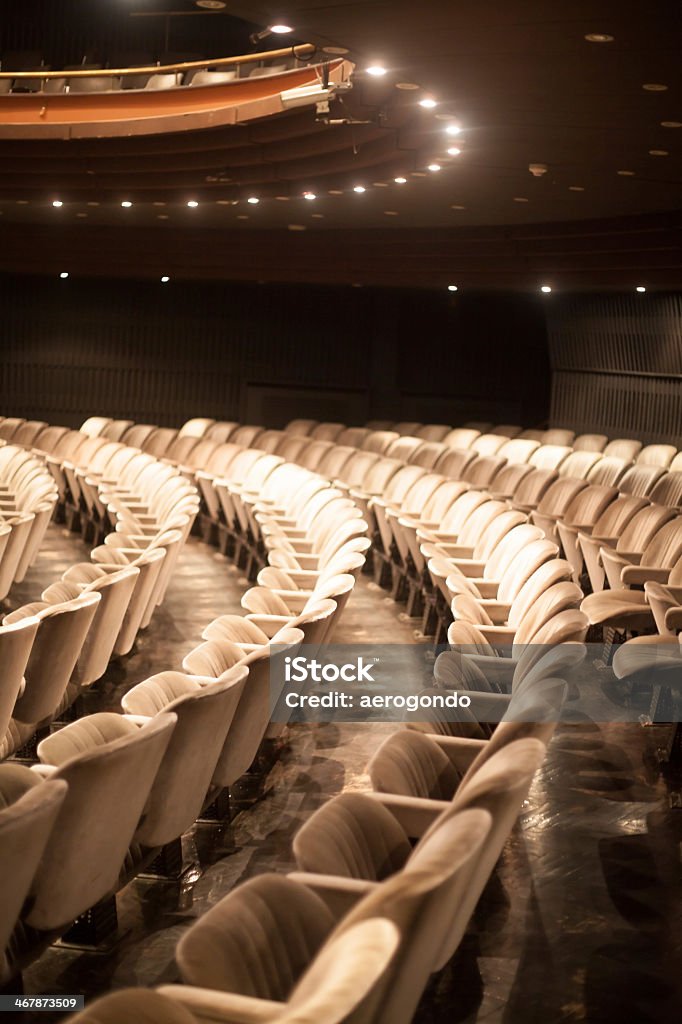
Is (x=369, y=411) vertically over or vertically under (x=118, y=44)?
under

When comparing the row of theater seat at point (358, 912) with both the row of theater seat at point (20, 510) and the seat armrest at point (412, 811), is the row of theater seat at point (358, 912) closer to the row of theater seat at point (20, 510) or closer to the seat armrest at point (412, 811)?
the seat armrest at point (412, 811)

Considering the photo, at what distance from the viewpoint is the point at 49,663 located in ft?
16.1

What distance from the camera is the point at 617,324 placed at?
13961 millimetres

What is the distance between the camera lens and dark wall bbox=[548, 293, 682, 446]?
42.2 ft

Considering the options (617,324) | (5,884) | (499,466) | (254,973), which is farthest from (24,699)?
(617,324)

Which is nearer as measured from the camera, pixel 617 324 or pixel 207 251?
pixel 617 324

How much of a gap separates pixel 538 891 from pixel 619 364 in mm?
10655

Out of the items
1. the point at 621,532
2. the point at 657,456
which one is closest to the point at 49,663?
the point at 621,532

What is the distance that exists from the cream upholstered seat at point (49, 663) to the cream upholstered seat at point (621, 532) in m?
3.72

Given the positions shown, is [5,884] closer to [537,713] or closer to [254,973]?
[254,973]

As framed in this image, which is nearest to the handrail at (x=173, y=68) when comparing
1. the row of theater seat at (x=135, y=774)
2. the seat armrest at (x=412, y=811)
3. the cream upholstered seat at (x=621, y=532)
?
the cream upholstered seat at (x=621, y=532)

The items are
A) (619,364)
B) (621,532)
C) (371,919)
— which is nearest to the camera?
(371,919)

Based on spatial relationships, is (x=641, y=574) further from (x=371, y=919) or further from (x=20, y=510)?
(x=371, y=919)

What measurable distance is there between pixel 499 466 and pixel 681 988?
795 centimetres
